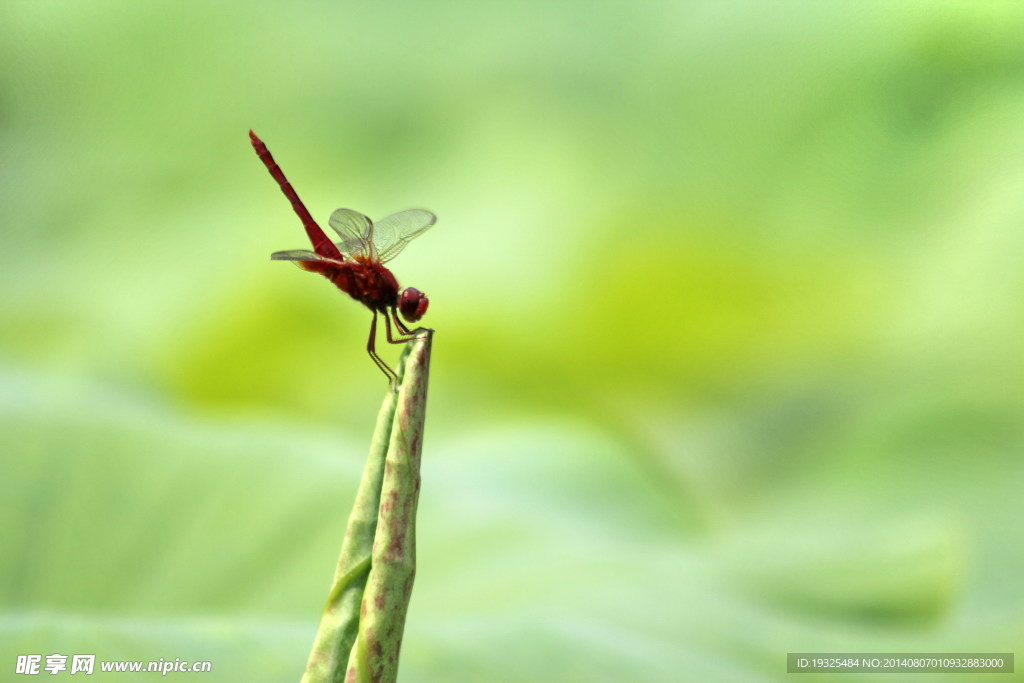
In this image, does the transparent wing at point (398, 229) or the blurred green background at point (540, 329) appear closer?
the transparent wing at point (398, 229)

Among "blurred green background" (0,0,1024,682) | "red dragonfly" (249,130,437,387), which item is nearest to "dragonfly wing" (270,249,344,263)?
"red dragonfly" (249,130,437,387)

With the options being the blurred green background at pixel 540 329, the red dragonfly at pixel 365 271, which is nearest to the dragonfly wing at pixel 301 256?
the red dragonfly at pixel 365 271

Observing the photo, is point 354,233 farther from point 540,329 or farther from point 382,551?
point 540,329

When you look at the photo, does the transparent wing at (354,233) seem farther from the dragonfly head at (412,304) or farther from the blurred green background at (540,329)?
the blurred green background at (540,329)

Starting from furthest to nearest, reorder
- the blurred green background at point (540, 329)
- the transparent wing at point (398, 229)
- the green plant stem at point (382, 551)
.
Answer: the blurred green background at point (540, 329) → the transparent wing at point (398, 229) → the green plant stem at point (382, 551)

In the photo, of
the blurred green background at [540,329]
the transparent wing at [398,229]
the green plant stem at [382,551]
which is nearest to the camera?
the green plant stem at [382,551]

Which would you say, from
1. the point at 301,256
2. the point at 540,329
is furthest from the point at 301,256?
the point at 540,329
